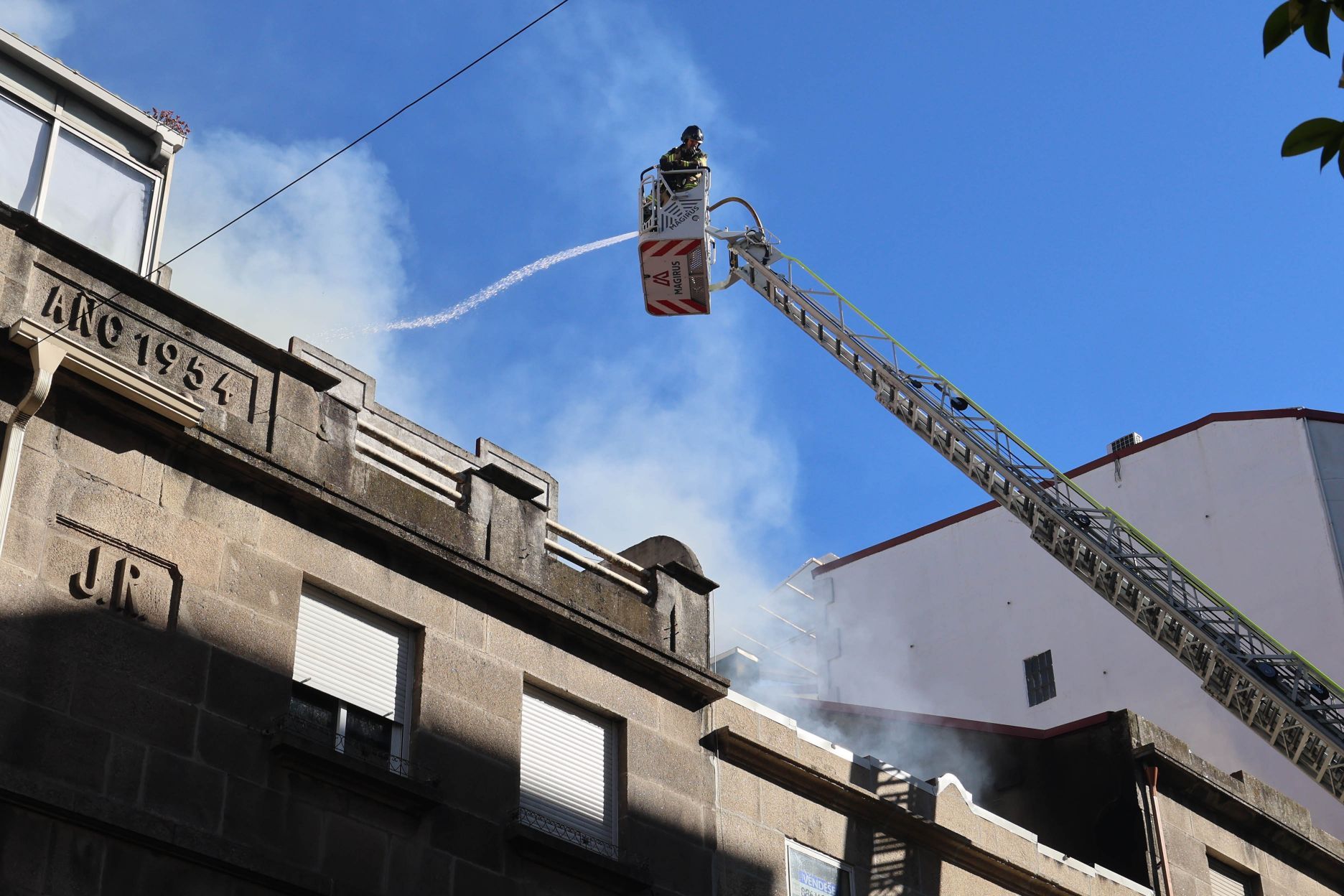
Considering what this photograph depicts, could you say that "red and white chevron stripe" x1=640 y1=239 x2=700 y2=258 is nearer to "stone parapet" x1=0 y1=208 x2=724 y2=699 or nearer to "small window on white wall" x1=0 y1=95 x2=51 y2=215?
"stone parapet" x1=0 y1=208 x2=724 y2=699

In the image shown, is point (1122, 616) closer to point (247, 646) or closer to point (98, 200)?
point (98, 200)

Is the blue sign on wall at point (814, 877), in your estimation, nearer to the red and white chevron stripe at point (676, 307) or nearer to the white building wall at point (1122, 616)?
the red and white chevron stripe at point (676, 307)

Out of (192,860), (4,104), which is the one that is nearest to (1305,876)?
(192,860)

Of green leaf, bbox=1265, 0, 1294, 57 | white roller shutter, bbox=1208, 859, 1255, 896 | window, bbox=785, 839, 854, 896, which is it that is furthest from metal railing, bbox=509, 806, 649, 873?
white roller shutter, bbox=1208, 859, 1255, 896

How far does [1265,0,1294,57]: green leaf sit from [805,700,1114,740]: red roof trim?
18.7m

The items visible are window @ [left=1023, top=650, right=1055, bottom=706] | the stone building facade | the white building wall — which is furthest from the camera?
window @ [left=1023, top=650, right=1055, bottom=706]

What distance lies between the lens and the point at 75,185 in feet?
55.0

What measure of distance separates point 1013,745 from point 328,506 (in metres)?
14.3

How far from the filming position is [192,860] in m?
13.4

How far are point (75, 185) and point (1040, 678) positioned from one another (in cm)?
2796

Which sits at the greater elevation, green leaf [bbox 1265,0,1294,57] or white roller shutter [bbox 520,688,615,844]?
white roller shutter [bbox 520,688,615,844]

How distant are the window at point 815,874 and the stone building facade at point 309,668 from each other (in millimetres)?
34

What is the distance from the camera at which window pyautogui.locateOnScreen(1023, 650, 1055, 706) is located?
39.7 metres

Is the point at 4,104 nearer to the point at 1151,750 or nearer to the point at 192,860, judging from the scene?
the point at 192,860
